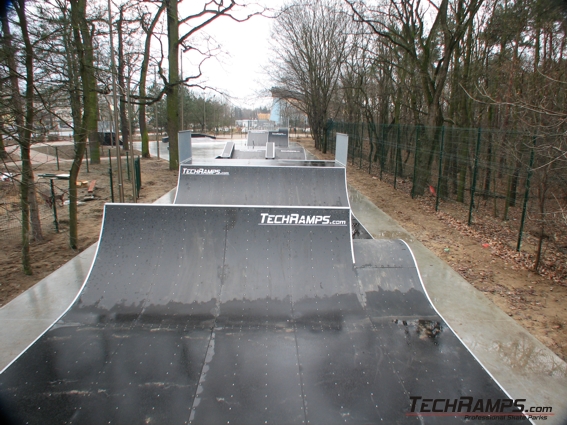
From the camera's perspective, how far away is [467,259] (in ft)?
24.6

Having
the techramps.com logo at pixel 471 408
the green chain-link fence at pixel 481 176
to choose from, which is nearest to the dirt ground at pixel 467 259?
the green chain-link fence at pixel 481 176

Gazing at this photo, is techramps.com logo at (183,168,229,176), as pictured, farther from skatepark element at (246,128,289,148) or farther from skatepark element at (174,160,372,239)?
skatepark element at (246,128,289,148)

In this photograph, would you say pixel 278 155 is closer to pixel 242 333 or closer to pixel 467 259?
pixel 467 259

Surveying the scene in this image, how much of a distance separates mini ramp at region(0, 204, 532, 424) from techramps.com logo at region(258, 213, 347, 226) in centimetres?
2

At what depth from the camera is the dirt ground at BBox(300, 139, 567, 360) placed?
16.8 feet

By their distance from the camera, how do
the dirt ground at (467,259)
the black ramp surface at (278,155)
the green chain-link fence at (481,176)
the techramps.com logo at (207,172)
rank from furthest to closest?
the black ramp surface at (278,155), the techramps.com logo at (207,172), the green chain-link fence at (481,176), the dirt ground at (467,259)

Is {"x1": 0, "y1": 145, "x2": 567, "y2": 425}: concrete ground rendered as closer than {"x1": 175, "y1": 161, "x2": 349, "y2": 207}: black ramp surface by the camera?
Yes

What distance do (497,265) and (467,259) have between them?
0.55m

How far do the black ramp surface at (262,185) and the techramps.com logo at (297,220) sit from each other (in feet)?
15.3

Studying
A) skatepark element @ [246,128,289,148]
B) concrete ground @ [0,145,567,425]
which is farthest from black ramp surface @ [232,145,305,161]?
concrete ground @ [0,145,567,425]

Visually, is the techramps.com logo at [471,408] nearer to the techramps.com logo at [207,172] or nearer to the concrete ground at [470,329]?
the concrete ground at [470,329]

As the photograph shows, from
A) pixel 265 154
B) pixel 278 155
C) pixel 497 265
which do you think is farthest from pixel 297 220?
pixel 265 154

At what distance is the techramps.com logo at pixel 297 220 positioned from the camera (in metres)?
5.52

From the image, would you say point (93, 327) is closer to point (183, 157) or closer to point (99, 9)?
point (183, 157)
